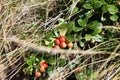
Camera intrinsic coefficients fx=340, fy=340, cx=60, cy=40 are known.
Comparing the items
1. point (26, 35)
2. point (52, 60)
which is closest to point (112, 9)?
point (52, 60)

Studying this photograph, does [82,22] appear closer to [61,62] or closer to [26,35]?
[61,62]

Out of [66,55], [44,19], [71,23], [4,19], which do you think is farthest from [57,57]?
[4,19]

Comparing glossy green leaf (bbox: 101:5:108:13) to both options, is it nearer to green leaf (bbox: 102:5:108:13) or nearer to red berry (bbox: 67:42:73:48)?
green leaf (bbox: 102:5:108:13)

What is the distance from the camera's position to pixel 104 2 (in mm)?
2072

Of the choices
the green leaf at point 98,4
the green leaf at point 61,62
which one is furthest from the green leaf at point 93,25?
the green leaf at point 61,62

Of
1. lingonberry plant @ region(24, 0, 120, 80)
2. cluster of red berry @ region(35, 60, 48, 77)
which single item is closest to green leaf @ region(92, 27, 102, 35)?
lingonberry plant @ region(24, 0, 120, 80)

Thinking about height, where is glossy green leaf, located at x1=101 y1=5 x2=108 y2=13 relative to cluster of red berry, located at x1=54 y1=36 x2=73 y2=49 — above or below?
above

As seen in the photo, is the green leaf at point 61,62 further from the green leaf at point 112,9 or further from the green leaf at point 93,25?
the green leaf at point 112,9

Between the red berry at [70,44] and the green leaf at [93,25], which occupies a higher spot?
the green leaf at [93,25]

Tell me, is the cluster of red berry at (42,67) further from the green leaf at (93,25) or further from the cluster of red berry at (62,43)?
the green leaf at (93,25)

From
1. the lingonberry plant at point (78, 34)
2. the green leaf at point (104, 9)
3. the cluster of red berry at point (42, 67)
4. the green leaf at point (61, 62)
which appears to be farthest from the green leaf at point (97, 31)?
the cluster of red berry at point (42, 67)

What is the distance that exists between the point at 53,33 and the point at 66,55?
161mm

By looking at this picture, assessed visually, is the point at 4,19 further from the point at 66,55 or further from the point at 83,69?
the point at 83,69

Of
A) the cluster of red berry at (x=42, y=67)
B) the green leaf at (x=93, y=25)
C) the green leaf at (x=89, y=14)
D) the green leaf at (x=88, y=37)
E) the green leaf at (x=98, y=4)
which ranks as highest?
the green leaf at (x=98, y=4)
